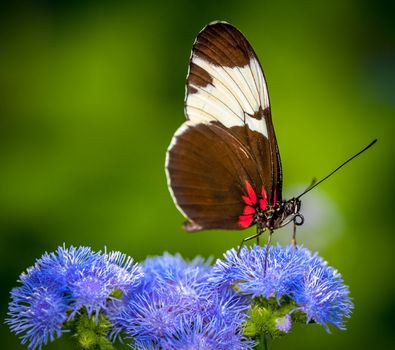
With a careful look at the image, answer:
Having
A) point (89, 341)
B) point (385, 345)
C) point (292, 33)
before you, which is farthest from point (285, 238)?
point (89, 341)

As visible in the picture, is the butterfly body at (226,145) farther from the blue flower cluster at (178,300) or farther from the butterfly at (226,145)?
the blue flower cluster at (178,300)

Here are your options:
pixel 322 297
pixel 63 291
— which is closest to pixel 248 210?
pixel 322 297

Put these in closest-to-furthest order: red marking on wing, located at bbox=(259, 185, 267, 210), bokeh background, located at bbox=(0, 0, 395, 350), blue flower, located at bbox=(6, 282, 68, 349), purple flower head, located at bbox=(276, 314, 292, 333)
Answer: blue flower, located at bbox=(6, 282, 68, 349)
purple flower head, located at bbox=(276, 314, 292, 333)
red marking on wing, located at bbox=(259, 185, 267, 210)
bokeh background, located at bbox=(0, 0, 395, 350)

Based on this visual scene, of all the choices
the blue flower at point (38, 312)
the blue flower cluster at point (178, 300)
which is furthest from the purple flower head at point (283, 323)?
the blue flower at point (38, 312)

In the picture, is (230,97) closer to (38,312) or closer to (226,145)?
(226,145)

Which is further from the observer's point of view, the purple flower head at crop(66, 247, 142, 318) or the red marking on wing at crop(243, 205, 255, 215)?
the red marking on wing at crop(243, 205, 255, 215)

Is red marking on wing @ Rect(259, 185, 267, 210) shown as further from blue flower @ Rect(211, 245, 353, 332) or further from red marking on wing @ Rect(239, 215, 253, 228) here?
blue flower @ Rect(211, 245, 353, 332)

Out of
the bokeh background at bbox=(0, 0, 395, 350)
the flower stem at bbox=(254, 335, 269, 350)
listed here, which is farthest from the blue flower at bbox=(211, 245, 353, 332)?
the bokeh background at bbox=(0, 0, 395, 350)
